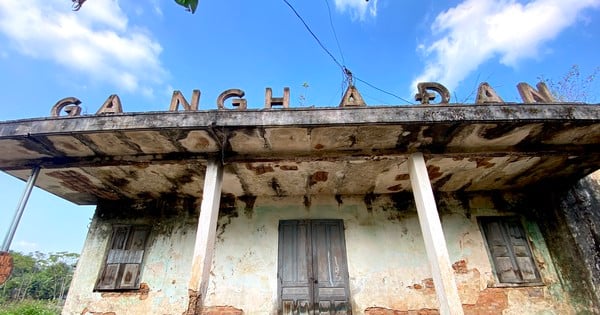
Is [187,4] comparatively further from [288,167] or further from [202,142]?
[288,167]

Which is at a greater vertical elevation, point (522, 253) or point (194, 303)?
point (522, 253)

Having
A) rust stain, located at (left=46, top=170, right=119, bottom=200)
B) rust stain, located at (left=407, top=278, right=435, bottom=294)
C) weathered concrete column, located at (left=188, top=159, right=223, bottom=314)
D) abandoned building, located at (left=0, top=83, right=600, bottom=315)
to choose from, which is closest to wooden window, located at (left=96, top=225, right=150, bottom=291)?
abandoned building, located at (left=0, top=83, right=600, bottom=315)

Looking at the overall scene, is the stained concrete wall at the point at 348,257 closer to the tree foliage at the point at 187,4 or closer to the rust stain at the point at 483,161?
the rust stain at the point at 483,161

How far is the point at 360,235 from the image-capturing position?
5.13 m

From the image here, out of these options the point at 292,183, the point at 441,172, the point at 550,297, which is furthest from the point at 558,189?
the point at 292,183

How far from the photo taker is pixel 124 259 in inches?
200

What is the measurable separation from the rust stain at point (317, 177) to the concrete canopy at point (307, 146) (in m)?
0.02

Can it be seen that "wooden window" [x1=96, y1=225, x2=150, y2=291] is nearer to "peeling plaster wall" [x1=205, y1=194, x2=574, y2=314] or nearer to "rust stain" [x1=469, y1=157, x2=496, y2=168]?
"peeling plaster wall" [x1=205, y1=194, x2=574, y2=314]

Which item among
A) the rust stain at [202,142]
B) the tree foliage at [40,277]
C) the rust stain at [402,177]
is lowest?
the rust stain at [202,142]

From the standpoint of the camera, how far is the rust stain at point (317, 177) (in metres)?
4.52

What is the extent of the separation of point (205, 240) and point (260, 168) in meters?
1.42

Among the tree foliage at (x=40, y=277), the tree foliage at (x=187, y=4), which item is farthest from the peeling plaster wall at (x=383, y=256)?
the tree foliage at (x=40, y=277)

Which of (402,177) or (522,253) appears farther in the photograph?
(522,253)

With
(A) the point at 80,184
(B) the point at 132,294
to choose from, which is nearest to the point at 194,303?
(B) the point at 132,294
